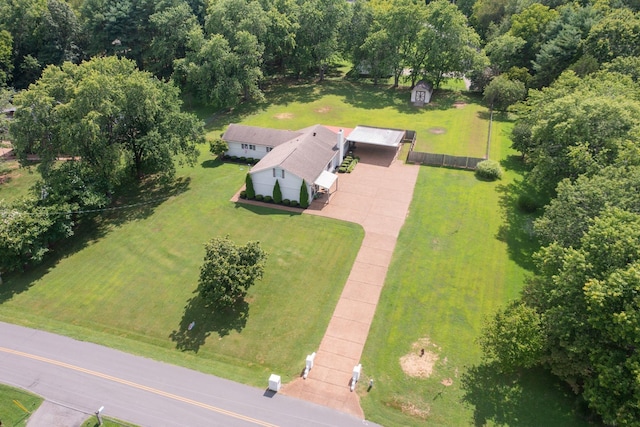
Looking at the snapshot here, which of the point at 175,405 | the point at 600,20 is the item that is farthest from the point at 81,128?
the point at 600,20

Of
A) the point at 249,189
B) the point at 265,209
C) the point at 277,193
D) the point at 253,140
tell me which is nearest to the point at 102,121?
the point at 249,189

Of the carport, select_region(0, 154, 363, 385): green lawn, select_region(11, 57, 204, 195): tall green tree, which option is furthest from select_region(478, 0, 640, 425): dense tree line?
select_region(11, 57, 204, 195): tall green tree

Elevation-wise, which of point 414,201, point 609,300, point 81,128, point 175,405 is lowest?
point 175,405

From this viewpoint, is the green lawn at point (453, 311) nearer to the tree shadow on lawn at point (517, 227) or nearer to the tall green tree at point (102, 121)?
the tree shadow on lawn at point (517, 227)

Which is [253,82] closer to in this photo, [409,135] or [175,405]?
[409,135]

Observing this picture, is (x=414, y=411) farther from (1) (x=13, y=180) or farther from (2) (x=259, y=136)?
(1) (x=13, y=180)

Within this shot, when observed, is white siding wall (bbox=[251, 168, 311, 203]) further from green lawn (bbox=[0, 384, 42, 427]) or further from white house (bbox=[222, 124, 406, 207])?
green lawn (bbox=[0, 384, 42, 427])
